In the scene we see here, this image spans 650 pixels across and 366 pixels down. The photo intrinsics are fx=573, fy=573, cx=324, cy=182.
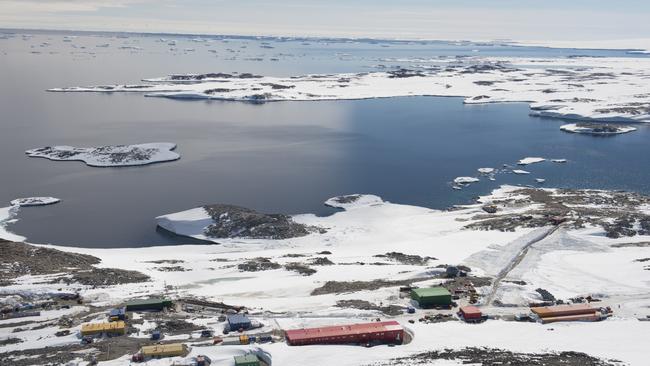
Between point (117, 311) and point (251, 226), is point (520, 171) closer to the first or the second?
point (251, 226)

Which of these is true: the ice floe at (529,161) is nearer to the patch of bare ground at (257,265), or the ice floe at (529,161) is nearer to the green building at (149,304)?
the patch of bare ground at (257,265)

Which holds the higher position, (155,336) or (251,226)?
Result: (155,336)

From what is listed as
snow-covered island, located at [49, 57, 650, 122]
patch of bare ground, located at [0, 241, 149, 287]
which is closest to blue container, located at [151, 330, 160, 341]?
patch of bare ground, located at [0, 241, 149, 287]

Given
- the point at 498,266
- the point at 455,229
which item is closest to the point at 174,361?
the point at 498,266

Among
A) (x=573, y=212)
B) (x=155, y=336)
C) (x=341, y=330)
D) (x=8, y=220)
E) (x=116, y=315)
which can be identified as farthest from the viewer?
(x=573, y=212)

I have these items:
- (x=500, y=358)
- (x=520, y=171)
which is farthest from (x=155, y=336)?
(x=520, y=171)
